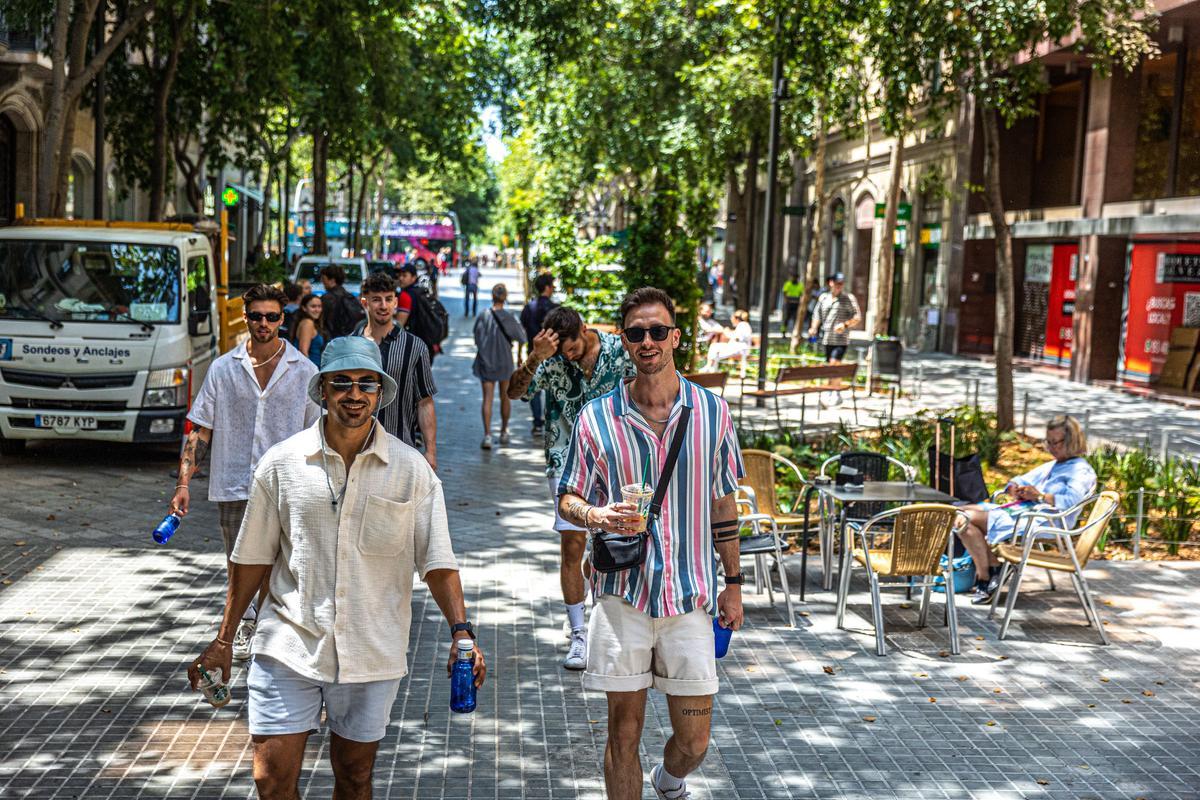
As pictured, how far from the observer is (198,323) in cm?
1293

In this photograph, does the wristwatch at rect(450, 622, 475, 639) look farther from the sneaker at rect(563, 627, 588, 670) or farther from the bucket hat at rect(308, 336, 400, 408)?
the sneaker at rect(563, 627, 588, 670)

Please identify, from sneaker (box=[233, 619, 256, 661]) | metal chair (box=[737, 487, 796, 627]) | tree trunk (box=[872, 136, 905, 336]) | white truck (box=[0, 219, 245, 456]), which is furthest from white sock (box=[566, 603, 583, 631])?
tree trunk (box=[872, 136, 905, 336])

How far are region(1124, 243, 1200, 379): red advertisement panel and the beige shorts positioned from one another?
21.2 meters

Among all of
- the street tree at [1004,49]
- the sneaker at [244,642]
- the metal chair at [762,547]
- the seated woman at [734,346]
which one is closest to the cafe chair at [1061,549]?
the metal chair at [762,547]

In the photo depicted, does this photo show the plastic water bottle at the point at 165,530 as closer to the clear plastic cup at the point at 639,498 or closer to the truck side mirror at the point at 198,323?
the clear plastic cup at the point at 639,498

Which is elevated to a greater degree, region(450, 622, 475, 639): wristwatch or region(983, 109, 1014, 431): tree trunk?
region(983, 109, 1014, 431): tree trunk

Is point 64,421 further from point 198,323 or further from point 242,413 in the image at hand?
point 242,413

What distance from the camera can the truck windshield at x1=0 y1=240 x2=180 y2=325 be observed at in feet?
42.1

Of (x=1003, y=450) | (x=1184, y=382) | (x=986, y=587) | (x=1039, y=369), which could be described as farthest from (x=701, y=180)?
(x=986, y=587)

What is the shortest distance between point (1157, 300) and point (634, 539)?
73.9 ft

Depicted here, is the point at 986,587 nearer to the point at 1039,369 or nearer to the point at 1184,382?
the point at 1184,382

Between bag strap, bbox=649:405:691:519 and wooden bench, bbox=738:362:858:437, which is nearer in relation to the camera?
bag strap, bbox=649:405:691:519

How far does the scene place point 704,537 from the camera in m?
4.50

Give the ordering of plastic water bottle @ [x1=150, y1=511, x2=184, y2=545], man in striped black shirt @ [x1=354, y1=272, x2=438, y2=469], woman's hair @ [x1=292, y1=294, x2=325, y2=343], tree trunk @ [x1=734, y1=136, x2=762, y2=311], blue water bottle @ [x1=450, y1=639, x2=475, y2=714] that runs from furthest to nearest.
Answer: tree trunk @ [x1=734, y1=136, x2=762, y2=311], woman's hair @ [x1=292, y1=294, x2=325, y2=343], man in striped black shirt @ [x1=354, y1=272, x2=438, y2=469], plastic water bottle @ [x1=150, y1=511, x2=184, y2=545], blue water bottle @ [x1=450, y1=639, x2=475, y2=714]
